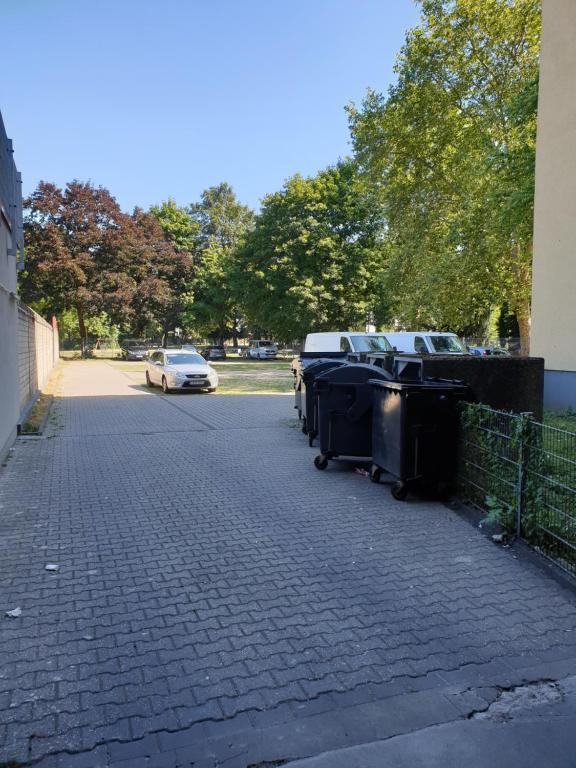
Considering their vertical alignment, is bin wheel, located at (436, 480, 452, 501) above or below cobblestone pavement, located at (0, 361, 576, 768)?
above

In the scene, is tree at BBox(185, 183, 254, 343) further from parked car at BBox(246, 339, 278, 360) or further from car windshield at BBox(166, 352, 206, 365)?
car windshield at BBox(166, 352, 206, 365)

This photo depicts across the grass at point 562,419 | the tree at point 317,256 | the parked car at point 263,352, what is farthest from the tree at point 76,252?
the grass at point 562,419

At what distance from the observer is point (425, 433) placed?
668cm

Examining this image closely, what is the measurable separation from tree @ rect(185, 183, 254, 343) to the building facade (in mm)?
35745

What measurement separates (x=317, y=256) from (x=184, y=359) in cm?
2176

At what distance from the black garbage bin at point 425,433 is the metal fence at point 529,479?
0.44 meters

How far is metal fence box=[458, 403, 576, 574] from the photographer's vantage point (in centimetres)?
489

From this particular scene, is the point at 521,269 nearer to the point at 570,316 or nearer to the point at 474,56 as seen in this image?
the point at 474,56

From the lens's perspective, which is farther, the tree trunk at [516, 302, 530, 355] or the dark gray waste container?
the tree trunk at [516, 302, 530, 355]

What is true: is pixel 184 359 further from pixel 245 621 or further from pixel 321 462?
pixel 245 621

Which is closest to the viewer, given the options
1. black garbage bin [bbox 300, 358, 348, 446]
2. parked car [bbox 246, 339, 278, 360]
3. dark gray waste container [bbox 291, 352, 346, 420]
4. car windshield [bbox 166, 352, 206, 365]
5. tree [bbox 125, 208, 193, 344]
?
black garbage bin [bbox 300, 358, 348, 446]

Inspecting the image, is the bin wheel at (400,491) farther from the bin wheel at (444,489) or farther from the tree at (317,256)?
the tree at (317,256)

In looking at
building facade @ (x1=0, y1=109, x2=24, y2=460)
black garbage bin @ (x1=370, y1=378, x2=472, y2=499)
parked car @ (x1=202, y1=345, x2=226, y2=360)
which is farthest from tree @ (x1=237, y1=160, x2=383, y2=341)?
black garbage bin @ (x1=370, y1=378, x2=472, y2=499)

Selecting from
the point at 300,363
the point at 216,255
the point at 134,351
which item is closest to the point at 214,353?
the point at 134,351
